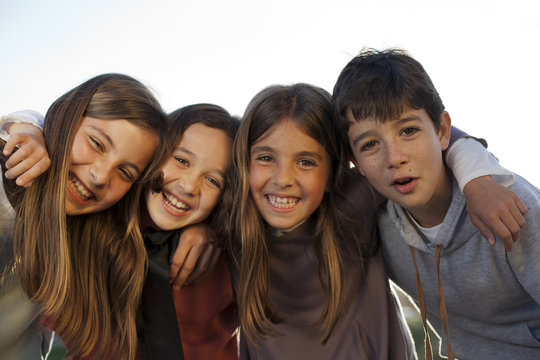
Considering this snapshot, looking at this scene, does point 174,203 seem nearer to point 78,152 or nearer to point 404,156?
point 78,152

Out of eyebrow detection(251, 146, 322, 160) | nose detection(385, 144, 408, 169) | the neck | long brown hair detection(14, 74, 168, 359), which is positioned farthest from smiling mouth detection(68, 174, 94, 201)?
the neck

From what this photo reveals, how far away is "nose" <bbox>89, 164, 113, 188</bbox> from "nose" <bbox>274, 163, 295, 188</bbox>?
761 millimetres

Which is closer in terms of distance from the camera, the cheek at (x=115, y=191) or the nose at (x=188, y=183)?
the cheek at (x=115, y=191)

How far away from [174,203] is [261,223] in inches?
17.6

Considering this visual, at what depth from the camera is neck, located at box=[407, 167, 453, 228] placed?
2109 millimetres

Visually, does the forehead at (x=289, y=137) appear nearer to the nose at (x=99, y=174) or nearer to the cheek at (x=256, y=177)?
the cheek at (x=256, y=177)

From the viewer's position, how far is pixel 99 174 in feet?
6.98

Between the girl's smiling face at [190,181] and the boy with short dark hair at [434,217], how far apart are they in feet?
2.14

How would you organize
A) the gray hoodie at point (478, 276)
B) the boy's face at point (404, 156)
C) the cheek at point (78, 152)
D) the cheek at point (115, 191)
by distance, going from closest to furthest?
the gray hoodie at point (478, 276), the boy's face at point (404, 156), the cheek at point (78, 152), the cheek at point (115, 191)

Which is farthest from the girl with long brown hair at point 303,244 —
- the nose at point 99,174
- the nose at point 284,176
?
the nose at point 99,174

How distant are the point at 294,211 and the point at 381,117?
60 cm

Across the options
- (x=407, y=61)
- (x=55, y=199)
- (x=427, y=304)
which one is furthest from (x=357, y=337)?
(x=55, y=199)

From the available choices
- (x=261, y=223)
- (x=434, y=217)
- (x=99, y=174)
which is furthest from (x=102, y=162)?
(x=434, y=217)

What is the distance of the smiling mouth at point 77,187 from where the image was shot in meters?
2.17
